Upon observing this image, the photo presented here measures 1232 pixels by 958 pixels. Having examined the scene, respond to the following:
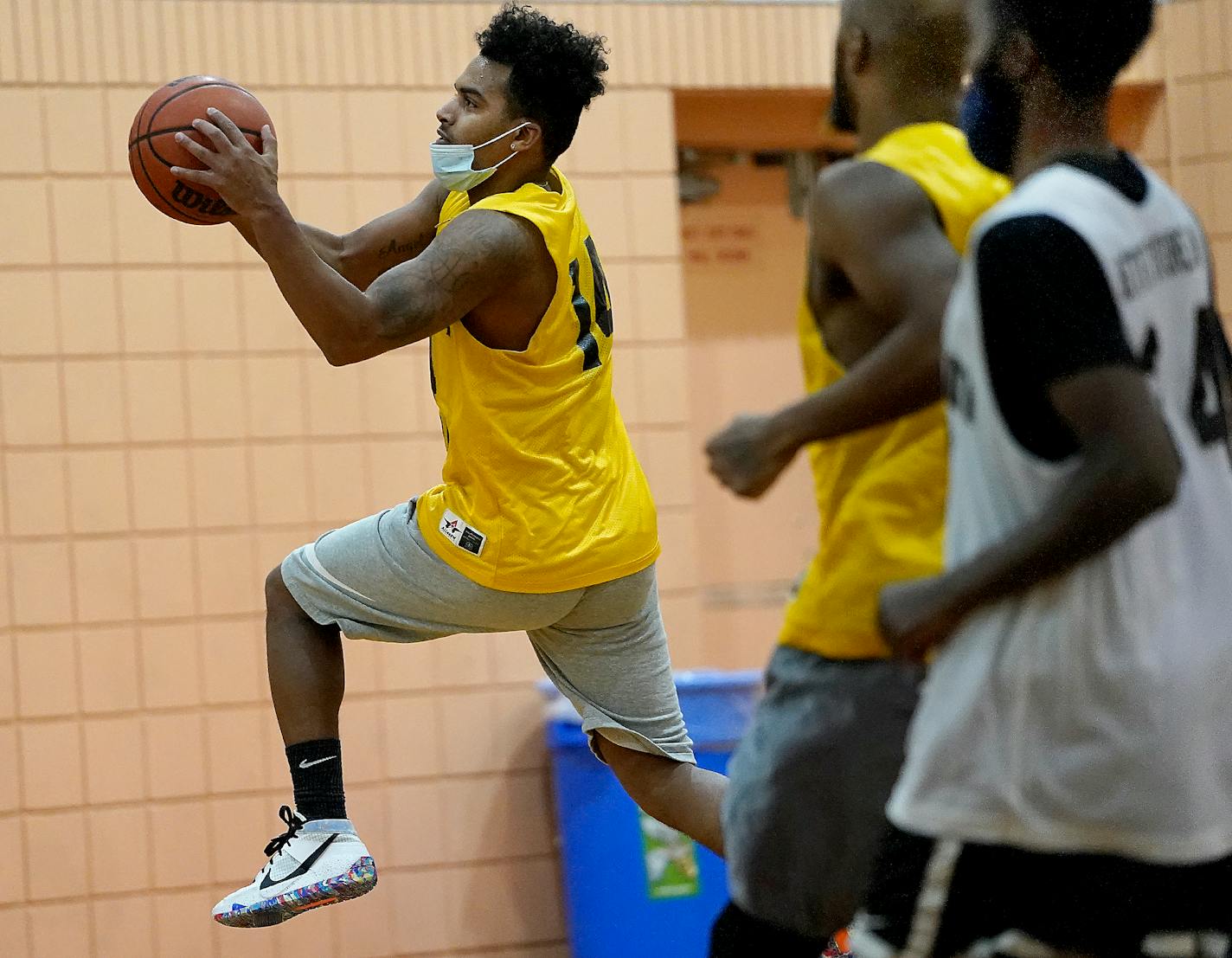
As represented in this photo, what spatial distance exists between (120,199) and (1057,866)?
13.1 feet

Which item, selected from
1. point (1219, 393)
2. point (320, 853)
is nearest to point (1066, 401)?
point (1219, 393)

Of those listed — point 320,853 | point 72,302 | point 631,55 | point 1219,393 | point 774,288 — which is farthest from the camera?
point 774,288

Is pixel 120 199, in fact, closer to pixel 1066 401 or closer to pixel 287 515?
pixel 287 515

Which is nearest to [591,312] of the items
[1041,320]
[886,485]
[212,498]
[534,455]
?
[534,455]

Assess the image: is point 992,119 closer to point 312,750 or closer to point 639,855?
point 312,750

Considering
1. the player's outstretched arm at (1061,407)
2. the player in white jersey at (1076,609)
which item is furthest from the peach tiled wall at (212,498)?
the player's outstretched arm at (1061,407)

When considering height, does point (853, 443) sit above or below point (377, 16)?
below

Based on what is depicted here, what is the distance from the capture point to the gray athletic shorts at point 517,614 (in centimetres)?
344

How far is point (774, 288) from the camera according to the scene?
615 cm

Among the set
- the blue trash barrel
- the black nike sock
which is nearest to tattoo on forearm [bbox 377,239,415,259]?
the black nike sock

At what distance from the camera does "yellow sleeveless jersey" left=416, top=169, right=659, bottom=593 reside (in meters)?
3.37

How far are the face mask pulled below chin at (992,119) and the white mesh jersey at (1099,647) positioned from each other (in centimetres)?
16

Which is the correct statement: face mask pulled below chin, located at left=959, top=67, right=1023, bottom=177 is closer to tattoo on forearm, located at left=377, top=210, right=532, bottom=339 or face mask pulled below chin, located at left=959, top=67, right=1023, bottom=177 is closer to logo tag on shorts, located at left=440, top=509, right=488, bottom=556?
tattoo on forearm, located at left=377, top=210, right=532, bottom=339

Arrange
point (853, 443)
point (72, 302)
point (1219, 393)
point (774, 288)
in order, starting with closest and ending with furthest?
point (1219, 393)
point (853, 443)
point (72, 302)
point (774, 288)
